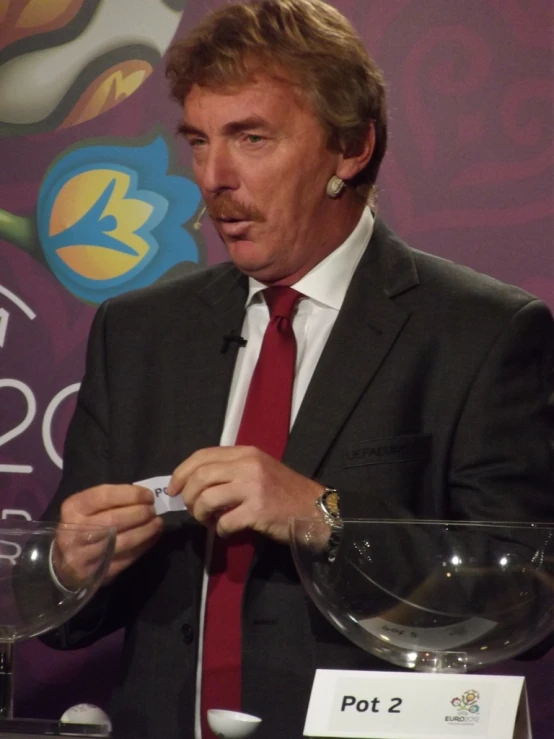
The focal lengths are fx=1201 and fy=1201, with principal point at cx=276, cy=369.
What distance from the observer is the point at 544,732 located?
2389 millimetres

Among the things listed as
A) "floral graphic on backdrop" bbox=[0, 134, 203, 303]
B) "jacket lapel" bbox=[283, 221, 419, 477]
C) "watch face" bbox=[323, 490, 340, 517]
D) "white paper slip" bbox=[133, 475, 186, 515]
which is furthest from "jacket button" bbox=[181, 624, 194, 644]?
"floral graphic on backdrop" bbox=[0, 134, 203, 303]

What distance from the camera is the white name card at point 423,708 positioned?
1.08m

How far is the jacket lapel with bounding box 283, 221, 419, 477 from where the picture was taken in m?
1.78

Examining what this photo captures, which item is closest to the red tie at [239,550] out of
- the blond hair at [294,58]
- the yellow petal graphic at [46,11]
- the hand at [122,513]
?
the hand at [122,513]

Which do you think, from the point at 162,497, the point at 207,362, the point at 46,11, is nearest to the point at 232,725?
the point at 162,497

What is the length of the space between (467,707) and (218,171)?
A: 104cm

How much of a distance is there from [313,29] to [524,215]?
25.8 inches

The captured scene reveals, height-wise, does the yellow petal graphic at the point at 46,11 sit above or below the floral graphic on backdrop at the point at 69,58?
above

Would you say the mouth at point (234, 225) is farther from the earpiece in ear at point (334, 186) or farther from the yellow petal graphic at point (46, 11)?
the yellow petal graphic at point (46, 11)

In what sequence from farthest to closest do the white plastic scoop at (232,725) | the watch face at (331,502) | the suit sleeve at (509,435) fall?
the suit sleeve at (509,435) < the watch face at (331,502) < the white plastic scoop at (232,725)

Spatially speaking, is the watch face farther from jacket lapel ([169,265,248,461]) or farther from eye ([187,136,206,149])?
eye ([187,136,206,149])

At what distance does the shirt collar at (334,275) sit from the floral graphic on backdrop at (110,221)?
1.93 ft

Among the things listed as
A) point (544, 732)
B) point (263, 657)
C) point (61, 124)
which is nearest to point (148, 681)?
point (263, 657)

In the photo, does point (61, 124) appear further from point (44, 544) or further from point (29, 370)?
point (44, 544)
